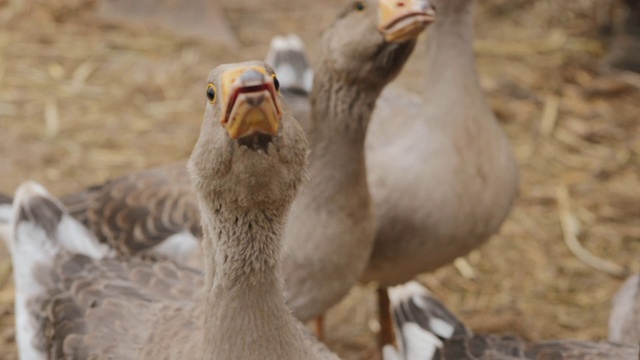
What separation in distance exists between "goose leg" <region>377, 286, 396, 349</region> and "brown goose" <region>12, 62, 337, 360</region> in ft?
3.83

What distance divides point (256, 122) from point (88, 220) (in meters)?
1.99

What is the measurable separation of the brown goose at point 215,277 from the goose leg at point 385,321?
1.17 metres

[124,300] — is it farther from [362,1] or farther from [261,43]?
[261,43]

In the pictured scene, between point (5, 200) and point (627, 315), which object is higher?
point (5, 200)

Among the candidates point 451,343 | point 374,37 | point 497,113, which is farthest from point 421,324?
point 497,113

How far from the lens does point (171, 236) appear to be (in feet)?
11.4

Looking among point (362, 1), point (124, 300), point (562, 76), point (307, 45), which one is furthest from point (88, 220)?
point (562, 76)

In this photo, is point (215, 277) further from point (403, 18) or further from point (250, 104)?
point (403, 18)

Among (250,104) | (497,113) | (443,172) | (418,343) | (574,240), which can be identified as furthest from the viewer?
(497,113)

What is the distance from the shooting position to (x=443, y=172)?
3553 millimetres

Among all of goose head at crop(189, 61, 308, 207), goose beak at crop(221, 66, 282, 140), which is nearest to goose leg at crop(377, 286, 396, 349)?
goose head at crop(189, 61, 308, 207)

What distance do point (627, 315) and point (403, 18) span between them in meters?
1.52

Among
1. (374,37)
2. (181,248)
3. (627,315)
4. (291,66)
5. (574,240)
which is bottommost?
(627,315)

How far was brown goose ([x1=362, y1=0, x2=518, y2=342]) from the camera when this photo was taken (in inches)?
139
